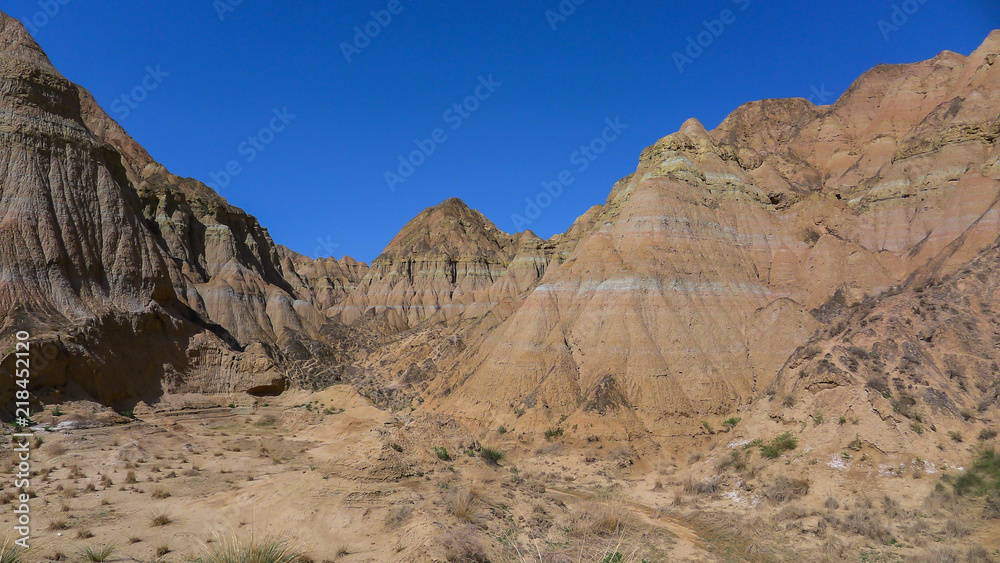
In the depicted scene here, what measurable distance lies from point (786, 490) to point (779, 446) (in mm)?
3057

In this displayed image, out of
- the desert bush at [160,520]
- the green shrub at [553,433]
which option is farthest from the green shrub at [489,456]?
the green shrub at [553,433]

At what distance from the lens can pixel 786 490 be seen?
19188 mm

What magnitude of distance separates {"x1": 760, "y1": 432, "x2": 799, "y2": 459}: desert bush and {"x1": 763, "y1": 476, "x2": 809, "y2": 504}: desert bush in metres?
2.02

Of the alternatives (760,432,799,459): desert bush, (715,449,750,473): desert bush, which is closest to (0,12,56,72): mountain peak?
(715,449,750,473): desert bush

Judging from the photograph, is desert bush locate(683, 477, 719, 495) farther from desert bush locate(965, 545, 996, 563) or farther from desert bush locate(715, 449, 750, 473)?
desert bush locate(965, 545, 996, 563)

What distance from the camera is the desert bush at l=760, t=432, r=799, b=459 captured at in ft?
71.1

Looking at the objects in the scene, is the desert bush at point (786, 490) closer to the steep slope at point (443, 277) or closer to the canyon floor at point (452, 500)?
the canyon floor at point (452, 500)

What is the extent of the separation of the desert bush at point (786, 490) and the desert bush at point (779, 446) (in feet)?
6.63

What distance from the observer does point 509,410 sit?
1227 inches

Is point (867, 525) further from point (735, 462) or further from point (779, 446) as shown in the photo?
point (735, 462)

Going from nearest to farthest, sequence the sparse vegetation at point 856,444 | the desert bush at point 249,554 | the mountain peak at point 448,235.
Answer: the desert bush at point 249,554
the sparse vegetation at point 856,444
the mountain peak at point 448,235

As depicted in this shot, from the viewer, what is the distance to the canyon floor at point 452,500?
10930 millimetres

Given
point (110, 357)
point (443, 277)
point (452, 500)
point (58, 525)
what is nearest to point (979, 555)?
point (452, 500)

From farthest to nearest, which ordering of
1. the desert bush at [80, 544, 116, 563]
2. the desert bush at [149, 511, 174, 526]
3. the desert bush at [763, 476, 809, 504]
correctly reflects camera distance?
the desert bush at [763, 476, 809, 504] < the desert bush at [149, 511, 174, 526] < the desert bush at [80, 544, 116, 563]
